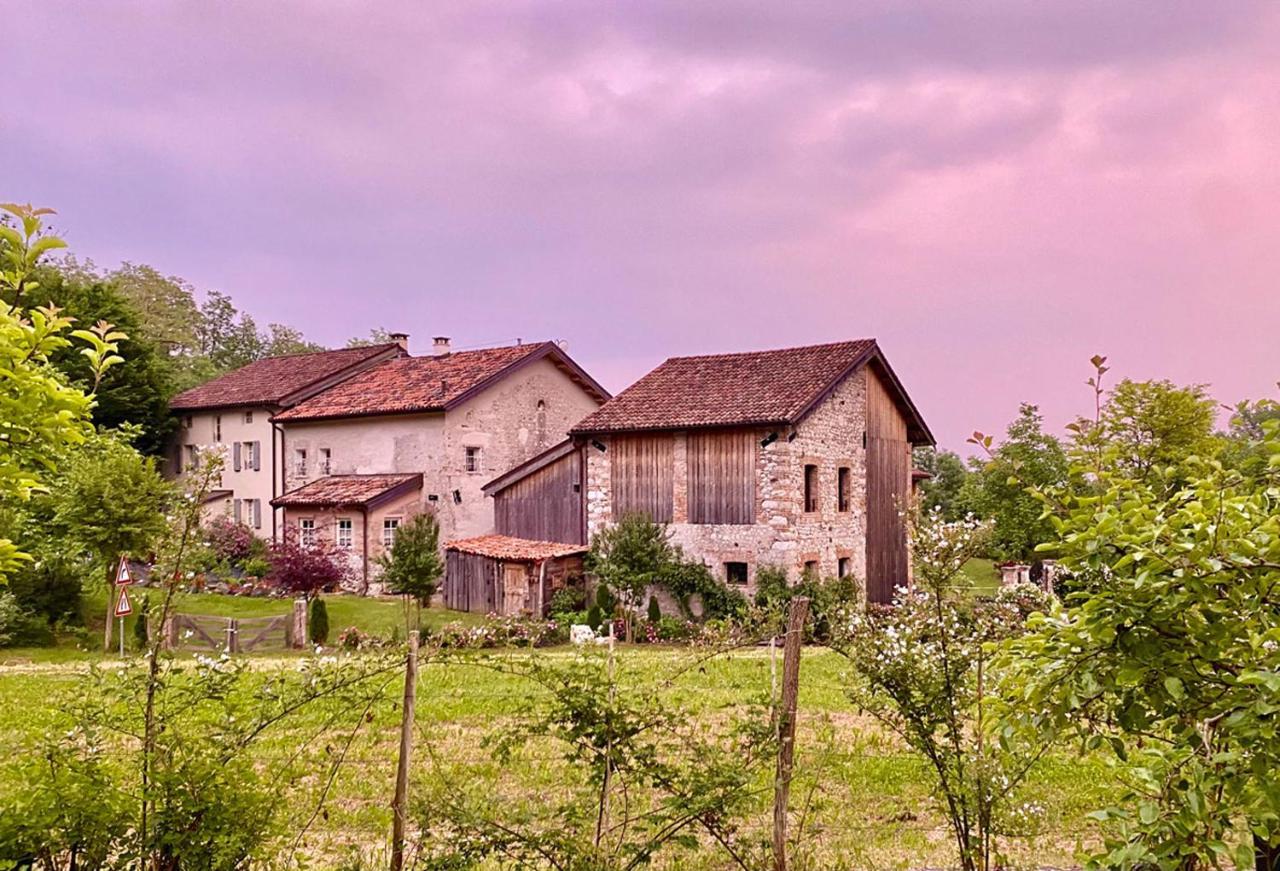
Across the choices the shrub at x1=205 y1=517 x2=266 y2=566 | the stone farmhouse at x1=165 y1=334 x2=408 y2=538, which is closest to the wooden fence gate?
the shrub at x1=205 y1=517 x2=266 y2=566

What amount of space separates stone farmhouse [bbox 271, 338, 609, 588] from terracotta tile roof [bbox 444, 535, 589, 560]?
127 inches

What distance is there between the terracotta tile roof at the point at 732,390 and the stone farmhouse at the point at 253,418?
1589 centimetres

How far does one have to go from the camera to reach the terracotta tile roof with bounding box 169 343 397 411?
122 ft

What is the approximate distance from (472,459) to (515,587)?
700 cm

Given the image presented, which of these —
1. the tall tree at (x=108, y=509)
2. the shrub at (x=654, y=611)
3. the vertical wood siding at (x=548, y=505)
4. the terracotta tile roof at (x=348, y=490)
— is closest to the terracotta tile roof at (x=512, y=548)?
the vertical wood siding at (x=548, y=505)

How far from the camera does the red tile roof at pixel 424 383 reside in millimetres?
30906

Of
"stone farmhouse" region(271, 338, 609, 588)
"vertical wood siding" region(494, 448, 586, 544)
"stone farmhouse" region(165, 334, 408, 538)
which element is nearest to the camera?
"vertical wood siding" region(494, 448, 586, 544)

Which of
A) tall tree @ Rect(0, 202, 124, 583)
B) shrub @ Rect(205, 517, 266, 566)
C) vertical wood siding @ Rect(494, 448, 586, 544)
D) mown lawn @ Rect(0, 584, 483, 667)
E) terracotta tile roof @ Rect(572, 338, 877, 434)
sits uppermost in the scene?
terracotta tile roof @ Rect(572, 338, 877, 434)

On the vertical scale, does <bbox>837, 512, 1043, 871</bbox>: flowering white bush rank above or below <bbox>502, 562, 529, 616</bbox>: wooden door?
above

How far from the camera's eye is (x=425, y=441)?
1216 inches

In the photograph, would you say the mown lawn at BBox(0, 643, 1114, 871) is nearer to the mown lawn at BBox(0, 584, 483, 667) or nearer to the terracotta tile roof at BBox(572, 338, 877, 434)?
the mown lawn at BBox(0, 584, 483, 667)

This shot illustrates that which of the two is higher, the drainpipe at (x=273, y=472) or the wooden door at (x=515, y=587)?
the drainpipe at (x=273, y=472)

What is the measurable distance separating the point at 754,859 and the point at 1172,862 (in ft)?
→ 8.79

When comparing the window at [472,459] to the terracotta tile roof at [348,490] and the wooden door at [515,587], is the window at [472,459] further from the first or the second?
the wooden door at [515,587]
